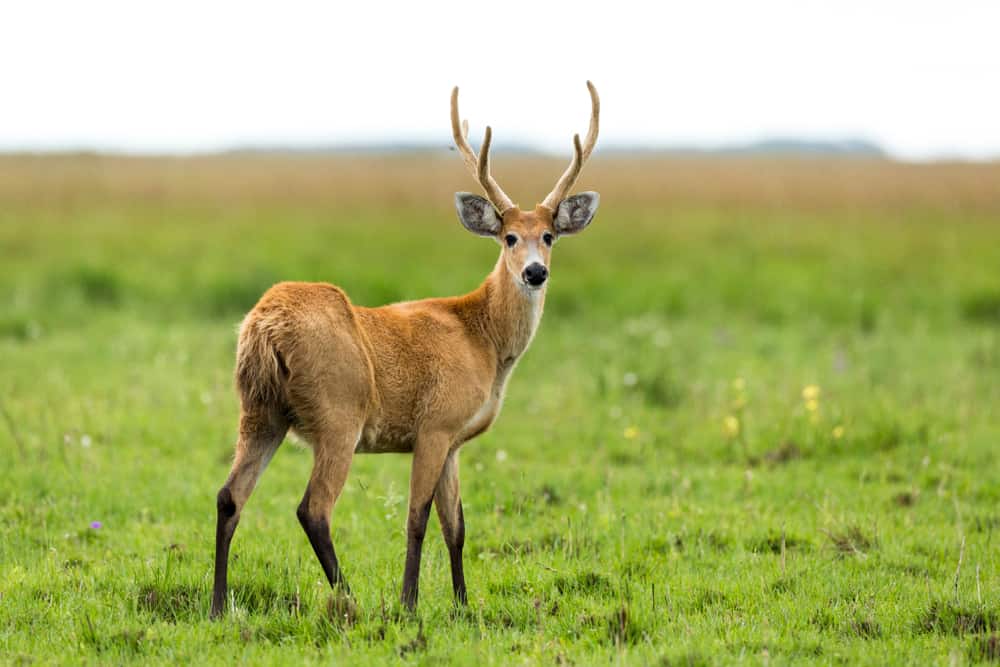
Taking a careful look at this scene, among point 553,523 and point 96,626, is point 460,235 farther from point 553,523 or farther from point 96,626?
point 96,626

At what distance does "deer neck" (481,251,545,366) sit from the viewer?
6867mm

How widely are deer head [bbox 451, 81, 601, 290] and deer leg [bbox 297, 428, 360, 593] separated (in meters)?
1.52

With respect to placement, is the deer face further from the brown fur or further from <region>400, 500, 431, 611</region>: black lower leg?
<region>400, 500, 431, 611</region>: black lower leg

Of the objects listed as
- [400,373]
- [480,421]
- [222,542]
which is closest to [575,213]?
[480,421]

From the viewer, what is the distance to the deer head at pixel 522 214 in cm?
673

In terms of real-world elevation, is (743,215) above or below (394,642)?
above

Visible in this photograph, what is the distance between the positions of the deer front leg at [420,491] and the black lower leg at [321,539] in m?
0.42

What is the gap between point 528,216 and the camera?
22.7 feet

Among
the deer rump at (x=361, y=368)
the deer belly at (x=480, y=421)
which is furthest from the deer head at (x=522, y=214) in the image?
the deer belly at (x=480, y=421)

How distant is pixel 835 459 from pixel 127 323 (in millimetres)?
9573

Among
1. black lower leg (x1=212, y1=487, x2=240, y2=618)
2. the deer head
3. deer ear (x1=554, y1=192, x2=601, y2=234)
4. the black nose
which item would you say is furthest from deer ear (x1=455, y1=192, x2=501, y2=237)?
black lower leg (x1=212, y1=487, x2=240, y2=618)

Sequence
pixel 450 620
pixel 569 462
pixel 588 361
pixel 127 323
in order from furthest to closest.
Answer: pixel 127 323 → pixel 588 361 → pixel 569 462 → pixel 450 620

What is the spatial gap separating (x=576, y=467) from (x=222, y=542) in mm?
3849

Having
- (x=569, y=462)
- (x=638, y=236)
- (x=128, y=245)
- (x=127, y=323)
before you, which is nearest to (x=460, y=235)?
(x=638, y=236)
